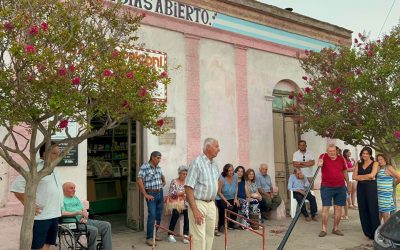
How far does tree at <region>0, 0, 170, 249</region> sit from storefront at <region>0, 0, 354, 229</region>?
10.5 feet

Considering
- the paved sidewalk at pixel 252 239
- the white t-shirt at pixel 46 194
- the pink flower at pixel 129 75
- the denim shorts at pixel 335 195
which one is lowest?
the paved sidewalk at pixel 252 239

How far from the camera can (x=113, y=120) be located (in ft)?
16.7

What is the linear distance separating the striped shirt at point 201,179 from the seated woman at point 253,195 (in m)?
4.36

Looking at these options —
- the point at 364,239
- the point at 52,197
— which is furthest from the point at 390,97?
the point at 52,197

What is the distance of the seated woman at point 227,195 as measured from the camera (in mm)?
8688

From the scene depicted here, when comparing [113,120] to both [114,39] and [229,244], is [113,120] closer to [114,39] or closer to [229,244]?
[114,39]

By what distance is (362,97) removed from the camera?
28.6 ft

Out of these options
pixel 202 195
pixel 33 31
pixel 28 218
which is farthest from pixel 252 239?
pixel 33 31

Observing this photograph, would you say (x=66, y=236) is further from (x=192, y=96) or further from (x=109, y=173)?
(x=109, y=173)

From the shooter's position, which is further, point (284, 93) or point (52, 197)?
point (284, 93)

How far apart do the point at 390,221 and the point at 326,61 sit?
557 cm

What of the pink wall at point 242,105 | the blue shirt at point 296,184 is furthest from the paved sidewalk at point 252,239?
the pink wall at point 242,105

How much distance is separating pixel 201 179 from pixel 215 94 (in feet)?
16.5

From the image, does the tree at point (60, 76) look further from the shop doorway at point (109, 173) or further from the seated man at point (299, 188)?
the seated man at point (299, 188)
